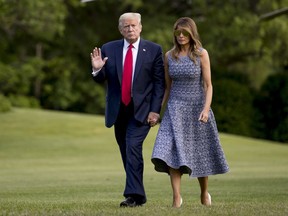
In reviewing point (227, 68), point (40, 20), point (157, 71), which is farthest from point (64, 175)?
point (227, 68)

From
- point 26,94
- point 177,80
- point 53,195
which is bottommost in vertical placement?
point 26,94

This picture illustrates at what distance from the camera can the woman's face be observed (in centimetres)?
1038

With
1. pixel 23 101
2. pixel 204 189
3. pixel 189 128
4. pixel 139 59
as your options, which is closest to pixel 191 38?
pixel 139 59

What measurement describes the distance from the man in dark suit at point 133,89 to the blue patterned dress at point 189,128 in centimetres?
21

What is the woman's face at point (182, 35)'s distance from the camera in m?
10.4

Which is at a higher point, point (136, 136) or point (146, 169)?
point (136, 136)

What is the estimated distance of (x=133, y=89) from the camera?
10.6 meters

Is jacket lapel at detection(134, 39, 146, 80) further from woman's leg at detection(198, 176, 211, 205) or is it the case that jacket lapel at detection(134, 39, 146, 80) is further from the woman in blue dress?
woman's leg at detection(198, 176, 211, 205)

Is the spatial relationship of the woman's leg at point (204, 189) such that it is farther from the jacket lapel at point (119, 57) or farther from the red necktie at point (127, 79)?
the jacket lapel at point (119, 57)

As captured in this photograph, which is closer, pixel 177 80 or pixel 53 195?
pixel 177 80

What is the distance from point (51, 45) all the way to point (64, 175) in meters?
25.6

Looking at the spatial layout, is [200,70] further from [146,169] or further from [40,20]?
[40,20]

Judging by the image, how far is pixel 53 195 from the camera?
14.1 meters

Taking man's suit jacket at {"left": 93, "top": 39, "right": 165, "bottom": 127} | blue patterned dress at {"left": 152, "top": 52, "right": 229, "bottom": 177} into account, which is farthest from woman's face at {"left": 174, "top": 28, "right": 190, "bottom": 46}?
man's suit jacket at {"left": 93, "top": 39, "right": 165, "bottom": 127}
